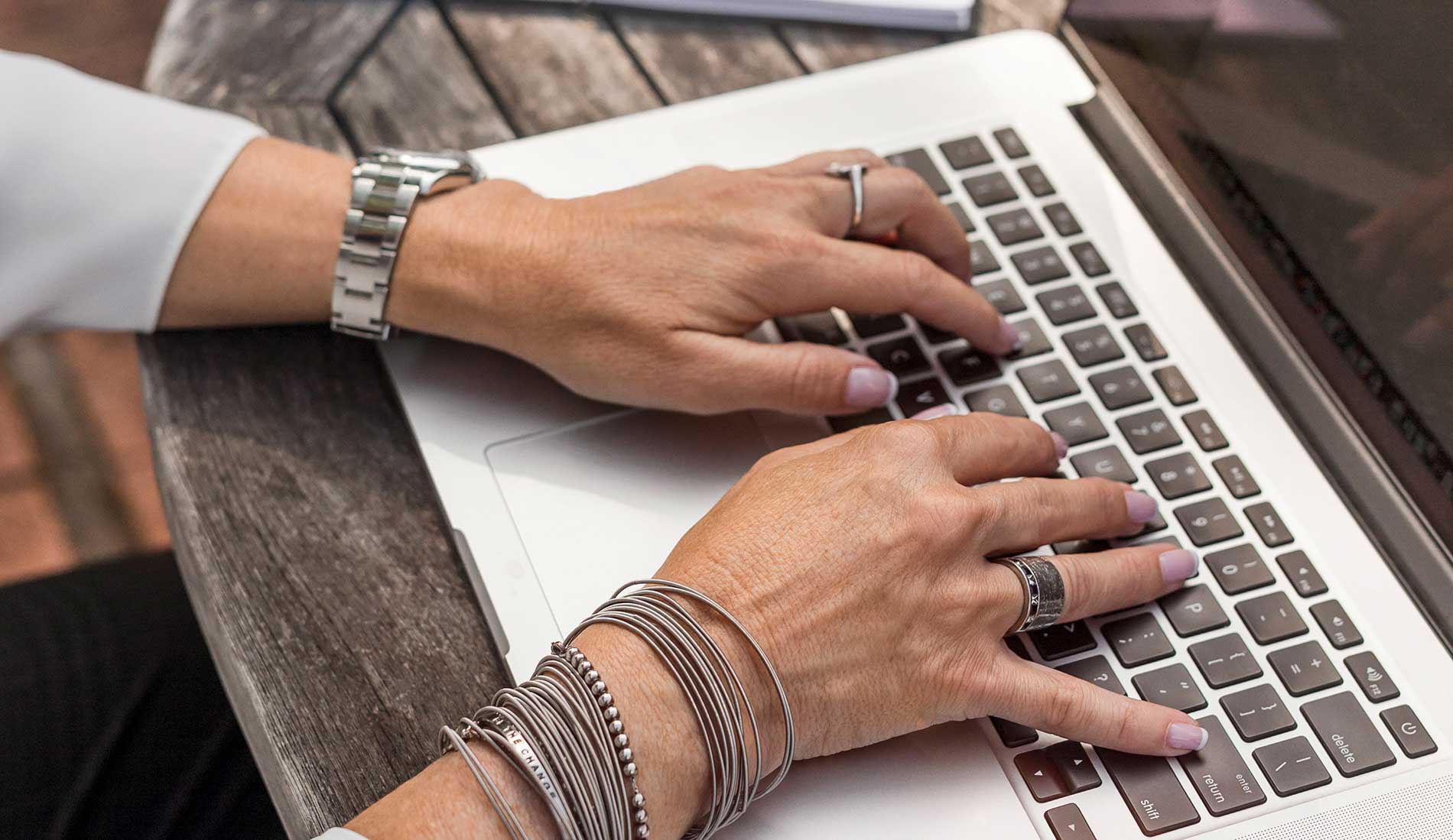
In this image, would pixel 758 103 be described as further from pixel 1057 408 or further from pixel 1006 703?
pixel 1006 703

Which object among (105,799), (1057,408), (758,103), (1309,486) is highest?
(758,103)

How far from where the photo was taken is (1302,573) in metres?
0.70

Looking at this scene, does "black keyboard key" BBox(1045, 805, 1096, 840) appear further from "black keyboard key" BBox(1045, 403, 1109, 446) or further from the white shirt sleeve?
the white shirt sleeve

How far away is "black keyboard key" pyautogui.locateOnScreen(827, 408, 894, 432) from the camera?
2.52 ft

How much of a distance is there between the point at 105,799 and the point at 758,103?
27.8 inches

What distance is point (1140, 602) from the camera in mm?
680

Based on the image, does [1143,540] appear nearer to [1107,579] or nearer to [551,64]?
[1107,579]

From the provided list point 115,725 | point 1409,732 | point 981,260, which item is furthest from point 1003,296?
point 115,725

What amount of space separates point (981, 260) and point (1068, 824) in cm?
39

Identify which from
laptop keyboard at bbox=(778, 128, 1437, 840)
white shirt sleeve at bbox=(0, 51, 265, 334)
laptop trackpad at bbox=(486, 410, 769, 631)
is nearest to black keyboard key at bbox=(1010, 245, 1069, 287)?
laptop keyboard at bbox=(778, 128, 1437, 840)

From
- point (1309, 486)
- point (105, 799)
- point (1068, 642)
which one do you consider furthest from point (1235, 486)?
point (105, 799)

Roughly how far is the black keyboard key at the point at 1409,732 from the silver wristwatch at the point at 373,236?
0.63 m

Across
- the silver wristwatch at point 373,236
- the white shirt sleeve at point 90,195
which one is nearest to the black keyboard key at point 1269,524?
the silver wristwatch at point 373,236

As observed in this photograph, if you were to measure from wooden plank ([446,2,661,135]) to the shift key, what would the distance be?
0.59 meters
